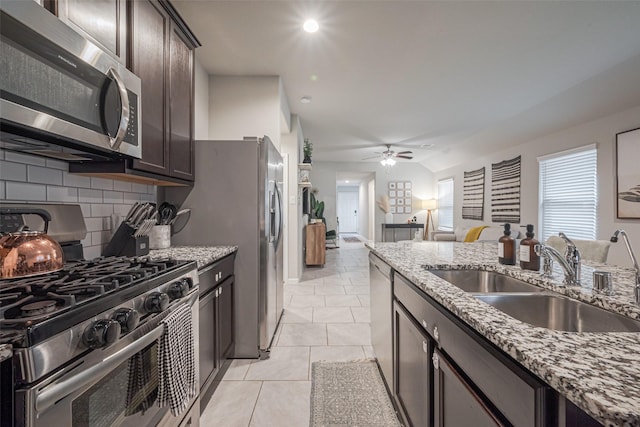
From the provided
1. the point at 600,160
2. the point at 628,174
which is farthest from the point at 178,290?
the point at 600,160

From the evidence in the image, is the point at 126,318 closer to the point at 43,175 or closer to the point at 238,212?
the point at 43,175

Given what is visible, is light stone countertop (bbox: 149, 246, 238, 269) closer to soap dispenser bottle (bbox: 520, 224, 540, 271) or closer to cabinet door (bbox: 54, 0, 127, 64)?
cabinet door (bbox: 54, 0, 127, 64)

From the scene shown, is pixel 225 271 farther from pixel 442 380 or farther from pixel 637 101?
pixel 637 101

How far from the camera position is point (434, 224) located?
8.71 metres

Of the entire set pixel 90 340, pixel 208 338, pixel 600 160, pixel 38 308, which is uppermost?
pixel 600 160

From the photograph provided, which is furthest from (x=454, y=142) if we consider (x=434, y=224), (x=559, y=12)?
(x=559, y=12)

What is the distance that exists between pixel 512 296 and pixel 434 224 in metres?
8.09

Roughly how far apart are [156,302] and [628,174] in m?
Answer: 4.64

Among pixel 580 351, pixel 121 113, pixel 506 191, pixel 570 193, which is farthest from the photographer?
pixel 506 191

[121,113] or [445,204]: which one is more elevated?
[121,113]

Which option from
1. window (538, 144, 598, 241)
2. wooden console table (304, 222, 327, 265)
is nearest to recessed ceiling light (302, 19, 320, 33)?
wooden console table (304, 222, 327, 265)

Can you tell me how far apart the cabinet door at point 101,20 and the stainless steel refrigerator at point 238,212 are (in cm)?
89

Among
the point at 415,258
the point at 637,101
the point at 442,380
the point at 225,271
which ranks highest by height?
the point at 637,101

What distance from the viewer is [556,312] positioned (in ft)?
3.51
